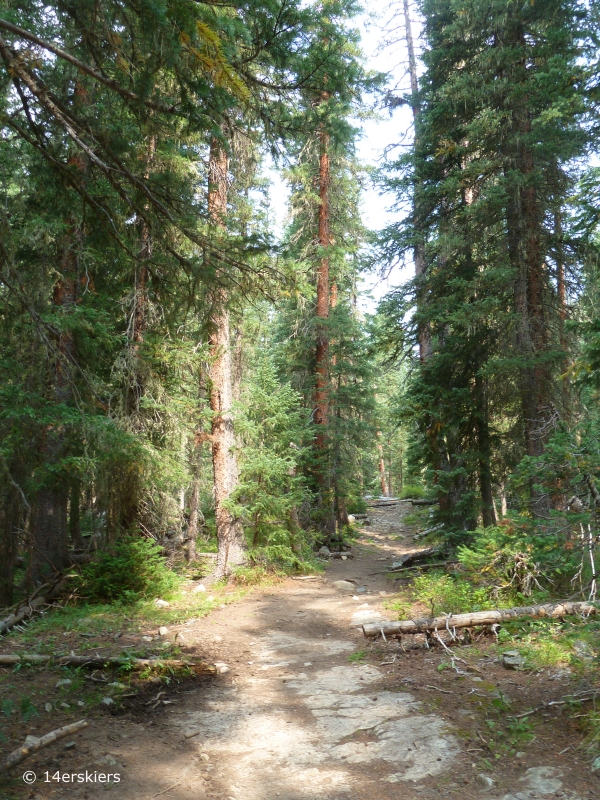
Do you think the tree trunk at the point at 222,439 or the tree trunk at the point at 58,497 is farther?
the tree trunk at the point at 222,439

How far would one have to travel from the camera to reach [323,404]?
17.0m

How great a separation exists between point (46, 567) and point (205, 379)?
500 cm

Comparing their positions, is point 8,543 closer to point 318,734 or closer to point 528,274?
point 318,734

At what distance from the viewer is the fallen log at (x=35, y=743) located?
3707mm

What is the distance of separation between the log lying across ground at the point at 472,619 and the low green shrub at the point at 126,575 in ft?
14.3

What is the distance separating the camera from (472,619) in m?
6.87

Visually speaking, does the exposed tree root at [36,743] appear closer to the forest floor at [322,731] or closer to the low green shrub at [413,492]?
the forest floor at [322,731]

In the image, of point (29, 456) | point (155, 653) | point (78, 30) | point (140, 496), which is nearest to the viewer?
point (78, 30)

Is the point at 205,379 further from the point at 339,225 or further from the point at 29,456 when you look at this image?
the point at 339,225

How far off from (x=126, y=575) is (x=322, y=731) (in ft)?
19.4

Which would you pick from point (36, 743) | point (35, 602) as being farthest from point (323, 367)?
point (36, 743)

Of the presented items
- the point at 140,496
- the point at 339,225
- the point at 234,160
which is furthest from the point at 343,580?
the point at 339,225

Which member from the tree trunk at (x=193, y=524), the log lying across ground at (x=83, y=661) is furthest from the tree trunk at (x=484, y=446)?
the log lying across ground at (x=83, y=661)

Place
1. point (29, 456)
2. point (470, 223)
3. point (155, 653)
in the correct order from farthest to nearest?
point (470, 223)
point (29, 456)
point (155, 653)
